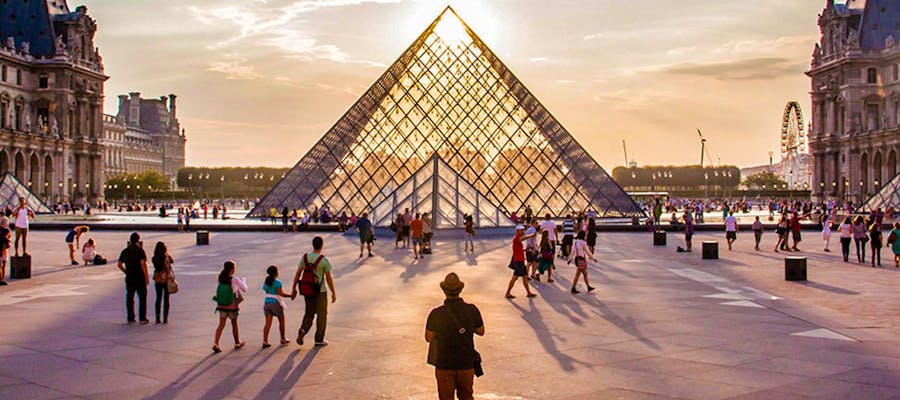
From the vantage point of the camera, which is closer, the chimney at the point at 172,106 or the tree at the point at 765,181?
the tree at the point at 765,181

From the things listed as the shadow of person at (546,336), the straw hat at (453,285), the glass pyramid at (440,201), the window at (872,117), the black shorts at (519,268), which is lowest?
the shadow of person at (546,336)

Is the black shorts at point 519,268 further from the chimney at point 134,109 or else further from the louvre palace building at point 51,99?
the chimney at point 134,109

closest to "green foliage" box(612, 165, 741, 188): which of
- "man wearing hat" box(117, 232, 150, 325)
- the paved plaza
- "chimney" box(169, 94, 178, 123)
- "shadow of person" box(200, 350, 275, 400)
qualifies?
"chimney" box(169, 94, 178, 123)

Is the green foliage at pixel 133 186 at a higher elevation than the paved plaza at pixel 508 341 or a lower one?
higher

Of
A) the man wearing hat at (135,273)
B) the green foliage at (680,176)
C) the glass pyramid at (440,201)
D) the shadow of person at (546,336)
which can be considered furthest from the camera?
the green foliage at (680,176)

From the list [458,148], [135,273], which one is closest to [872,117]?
[458,148]

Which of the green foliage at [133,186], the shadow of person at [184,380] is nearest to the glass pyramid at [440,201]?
the shadow of person at [184,380]

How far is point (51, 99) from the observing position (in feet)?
259

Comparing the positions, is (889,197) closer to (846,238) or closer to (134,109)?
(846,238)

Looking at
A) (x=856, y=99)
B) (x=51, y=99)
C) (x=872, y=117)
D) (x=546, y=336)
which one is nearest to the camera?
(x=546, y=336)

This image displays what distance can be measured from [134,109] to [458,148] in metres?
137

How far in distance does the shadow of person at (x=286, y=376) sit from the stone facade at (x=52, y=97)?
74.3m

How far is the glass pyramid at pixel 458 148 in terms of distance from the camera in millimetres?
38062

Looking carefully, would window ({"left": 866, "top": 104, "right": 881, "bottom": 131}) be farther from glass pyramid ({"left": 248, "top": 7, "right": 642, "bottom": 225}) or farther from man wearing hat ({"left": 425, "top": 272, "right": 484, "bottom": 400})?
man wearing hat ({"left": 425, "top": 272, "right": 484, "bottom": 400})
